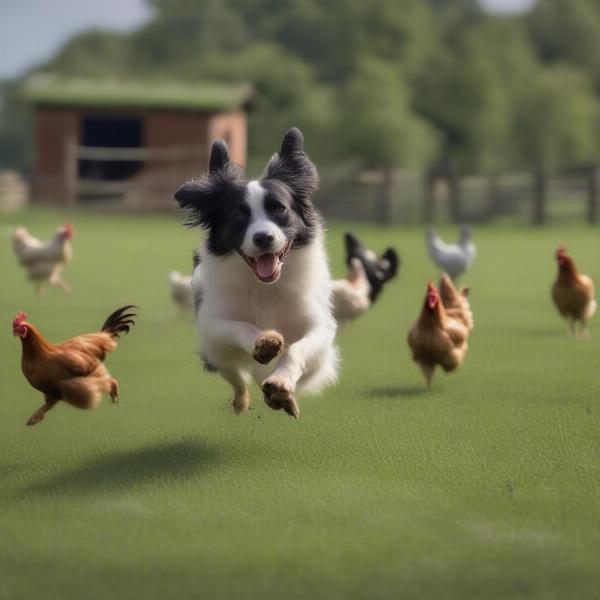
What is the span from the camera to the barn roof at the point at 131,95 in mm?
30172

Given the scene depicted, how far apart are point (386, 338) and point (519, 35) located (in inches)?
1460

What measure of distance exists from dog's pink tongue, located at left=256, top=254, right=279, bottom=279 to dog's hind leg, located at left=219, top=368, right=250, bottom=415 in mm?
701

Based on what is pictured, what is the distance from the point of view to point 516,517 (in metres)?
3.84

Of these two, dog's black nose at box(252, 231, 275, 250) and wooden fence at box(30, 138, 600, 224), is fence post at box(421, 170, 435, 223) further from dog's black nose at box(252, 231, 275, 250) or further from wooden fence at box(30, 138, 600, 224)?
dog's black nose at box(252, 231, 275, 250)

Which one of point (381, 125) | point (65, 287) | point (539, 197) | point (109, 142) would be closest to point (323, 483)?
point (65, 287)

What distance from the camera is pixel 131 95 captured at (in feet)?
101

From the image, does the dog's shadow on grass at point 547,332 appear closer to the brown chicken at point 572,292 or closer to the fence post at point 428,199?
the brown chicken at point 572,292

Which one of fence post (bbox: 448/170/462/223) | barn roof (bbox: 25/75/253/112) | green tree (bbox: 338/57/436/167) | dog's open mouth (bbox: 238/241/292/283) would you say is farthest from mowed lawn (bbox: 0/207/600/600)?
green tree (bbox: 338/57/436/167)

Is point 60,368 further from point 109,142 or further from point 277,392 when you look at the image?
point 109,142

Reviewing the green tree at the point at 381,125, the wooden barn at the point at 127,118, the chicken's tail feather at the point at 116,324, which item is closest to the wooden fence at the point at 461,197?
the wooden barn at the point at 127,118

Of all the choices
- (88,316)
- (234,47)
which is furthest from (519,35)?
(88,316)

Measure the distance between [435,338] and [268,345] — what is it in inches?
68.7

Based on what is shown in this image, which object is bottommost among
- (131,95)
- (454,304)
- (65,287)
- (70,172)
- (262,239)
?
(70,172)

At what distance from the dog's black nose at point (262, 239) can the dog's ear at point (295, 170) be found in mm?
475
